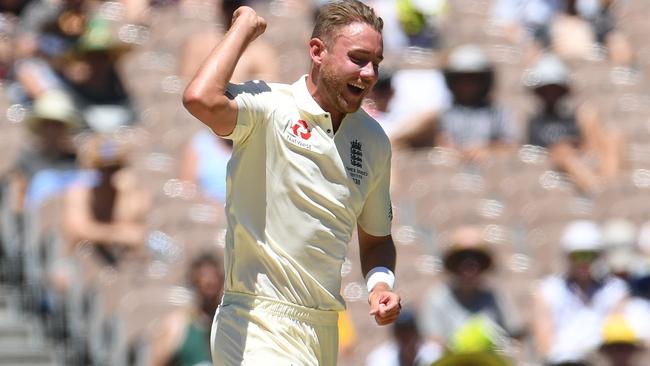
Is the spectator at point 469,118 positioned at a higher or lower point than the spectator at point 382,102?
lower

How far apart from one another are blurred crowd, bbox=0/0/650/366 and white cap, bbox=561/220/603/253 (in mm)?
17

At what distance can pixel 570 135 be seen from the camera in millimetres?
11969

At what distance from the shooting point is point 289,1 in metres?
12.7

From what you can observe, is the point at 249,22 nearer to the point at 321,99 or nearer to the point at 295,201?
the point at 321,99

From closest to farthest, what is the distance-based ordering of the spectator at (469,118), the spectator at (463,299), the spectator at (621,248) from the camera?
1. the spectator at (463,299)
2. the spectator at (621,248)
3. the spectator at (469,118)

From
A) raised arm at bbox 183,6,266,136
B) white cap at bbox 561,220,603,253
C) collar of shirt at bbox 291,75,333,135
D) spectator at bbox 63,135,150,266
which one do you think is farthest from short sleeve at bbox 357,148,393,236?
white cap at bbox 561,220,603,253

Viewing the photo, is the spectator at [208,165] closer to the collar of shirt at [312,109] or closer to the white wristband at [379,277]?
the white wristband at [379,277]

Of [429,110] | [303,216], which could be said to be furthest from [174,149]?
[303,216]

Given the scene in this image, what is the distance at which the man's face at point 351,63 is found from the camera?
4887mm

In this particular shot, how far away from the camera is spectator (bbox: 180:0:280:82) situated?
11.1m

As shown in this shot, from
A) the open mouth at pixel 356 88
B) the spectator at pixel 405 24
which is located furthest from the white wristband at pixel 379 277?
the spectator at pixel 405 24

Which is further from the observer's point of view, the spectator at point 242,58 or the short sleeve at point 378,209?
the spectator at point 242,58

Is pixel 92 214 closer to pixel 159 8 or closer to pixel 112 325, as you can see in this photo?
pixel 112 325

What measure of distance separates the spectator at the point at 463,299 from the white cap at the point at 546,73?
248cm
